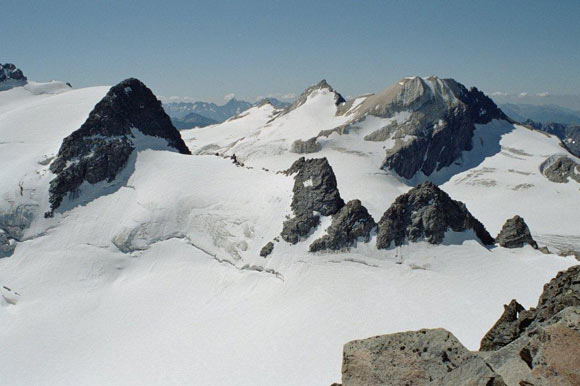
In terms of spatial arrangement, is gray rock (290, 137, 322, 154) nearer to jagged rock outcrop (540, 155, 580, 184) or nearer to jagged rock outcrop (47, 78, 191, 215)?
jagged rock outcrop (47, 78, 191, 215)

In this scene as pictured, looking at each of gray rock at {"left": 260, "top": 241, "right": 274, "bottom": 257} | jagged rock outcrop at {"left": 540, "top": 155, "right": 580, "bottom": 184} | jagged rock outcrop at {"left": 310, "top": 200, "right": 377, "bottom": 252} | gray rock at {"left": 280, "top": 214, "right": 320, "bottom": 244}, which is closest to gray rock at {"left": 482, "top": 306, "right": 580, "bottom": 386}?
jagged rock outcrop at {"left": 310, "top": 200, "right": 377, "bottom": 252}

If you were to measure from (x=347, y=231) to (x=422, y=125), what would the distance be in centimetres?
8028

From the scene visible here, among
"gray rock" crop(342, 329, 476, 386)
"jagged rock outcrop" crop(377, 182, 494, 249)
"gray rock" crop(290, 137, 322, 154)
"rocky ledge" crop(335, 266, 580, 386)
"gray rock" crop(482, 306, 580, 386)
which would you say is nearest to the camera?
"gray rock" crop(482, 306, 580, 386)

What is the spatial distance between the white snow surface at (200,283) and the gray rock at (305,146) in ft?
174

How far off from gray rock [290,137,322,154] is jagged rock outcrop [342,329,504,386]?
95.6 meters

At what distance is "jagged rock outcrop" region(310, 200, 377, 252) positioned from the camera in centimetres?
3925

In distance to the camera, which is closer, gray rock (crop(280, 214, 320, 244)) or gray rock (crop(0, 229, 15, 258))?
gray rock (crop(280, 214, 320, 244))

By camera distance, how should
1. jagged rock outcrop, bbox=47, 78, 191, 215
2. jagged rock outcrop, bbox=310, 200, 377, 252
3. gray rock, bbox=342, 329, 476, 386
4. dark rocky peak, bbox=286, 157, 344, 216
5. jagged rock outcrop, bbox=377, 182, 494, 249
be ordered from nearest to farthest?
1. gray rock, bbox=342, 329, 476, 386
2. jagged rock outcrop, bbox=377, 182, 494, 249
3. jagged rock outcrop, bbox=310, 200, 377, 252
4. dark rocky peak, bbox=286, 157, 344, 216
5. jagged rock outcrop, bbox=47, 78, 191, 215

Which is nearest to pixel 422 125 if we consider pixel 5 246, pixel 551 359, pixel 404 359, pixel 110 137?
pixel 110 137

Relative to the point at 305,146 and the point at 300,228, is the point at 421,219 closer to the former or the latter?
the point at 300,228

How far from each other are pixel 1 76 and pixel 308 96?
322 feet

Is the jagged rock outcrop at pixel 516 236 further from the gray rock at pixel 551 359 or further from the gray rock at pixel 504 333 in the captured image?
the gray rock at pixel 551 359

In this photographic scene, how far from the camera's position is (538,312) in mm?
15023

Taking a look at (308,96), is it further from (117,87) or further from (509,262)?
(509,262)
